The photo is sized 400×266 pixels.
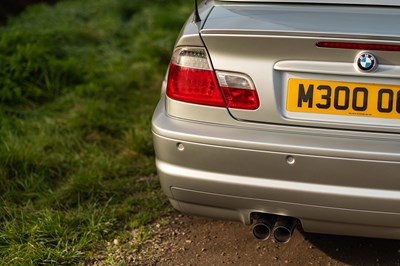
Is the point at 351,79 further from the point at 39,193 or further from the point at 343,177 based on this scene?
the point at 39,193

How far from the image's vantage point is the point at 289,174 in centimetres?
264

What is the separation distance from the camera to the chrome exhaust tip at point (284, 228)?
282cm

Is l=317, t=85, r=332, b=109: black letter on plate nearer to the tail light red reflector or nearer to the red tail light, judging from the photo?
the tail light red reflector

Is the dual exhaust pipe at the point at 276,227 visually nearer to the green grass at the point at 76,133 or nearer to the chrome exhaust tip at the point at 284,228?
the chrome exhaust tip at the point at 284,228

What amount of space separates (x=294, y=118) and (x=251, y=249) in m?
0.91

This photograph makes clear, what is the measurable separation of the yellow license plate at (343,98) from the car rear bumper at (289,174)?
0.10m

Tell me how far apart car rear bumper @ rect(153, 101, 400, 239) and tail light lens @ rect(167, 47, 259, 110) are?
0.10 m

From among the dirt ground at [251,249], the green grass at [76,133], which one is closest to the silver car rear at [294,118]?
the dirt ground at [251,249]

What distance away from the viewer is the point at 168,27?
7.27 metres

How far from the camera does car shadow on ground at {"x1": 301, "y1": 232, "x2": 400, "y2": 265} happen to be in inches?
125

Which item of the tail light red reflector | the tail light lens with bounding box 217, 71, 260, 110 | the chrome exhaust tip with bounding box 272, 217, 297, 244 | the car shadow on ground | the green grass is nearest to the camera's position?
the tail light red reflector

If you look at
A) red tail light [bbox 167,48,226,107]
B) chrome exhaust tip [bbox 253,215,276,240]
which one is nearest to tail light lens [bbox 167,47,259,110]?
red tail light [bbox 167,48,226,107]

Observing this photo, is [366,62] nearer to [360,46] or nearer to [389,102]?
[360,46]

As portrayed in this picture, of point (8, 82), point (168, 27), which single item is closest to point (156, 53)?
point (168, 27)
